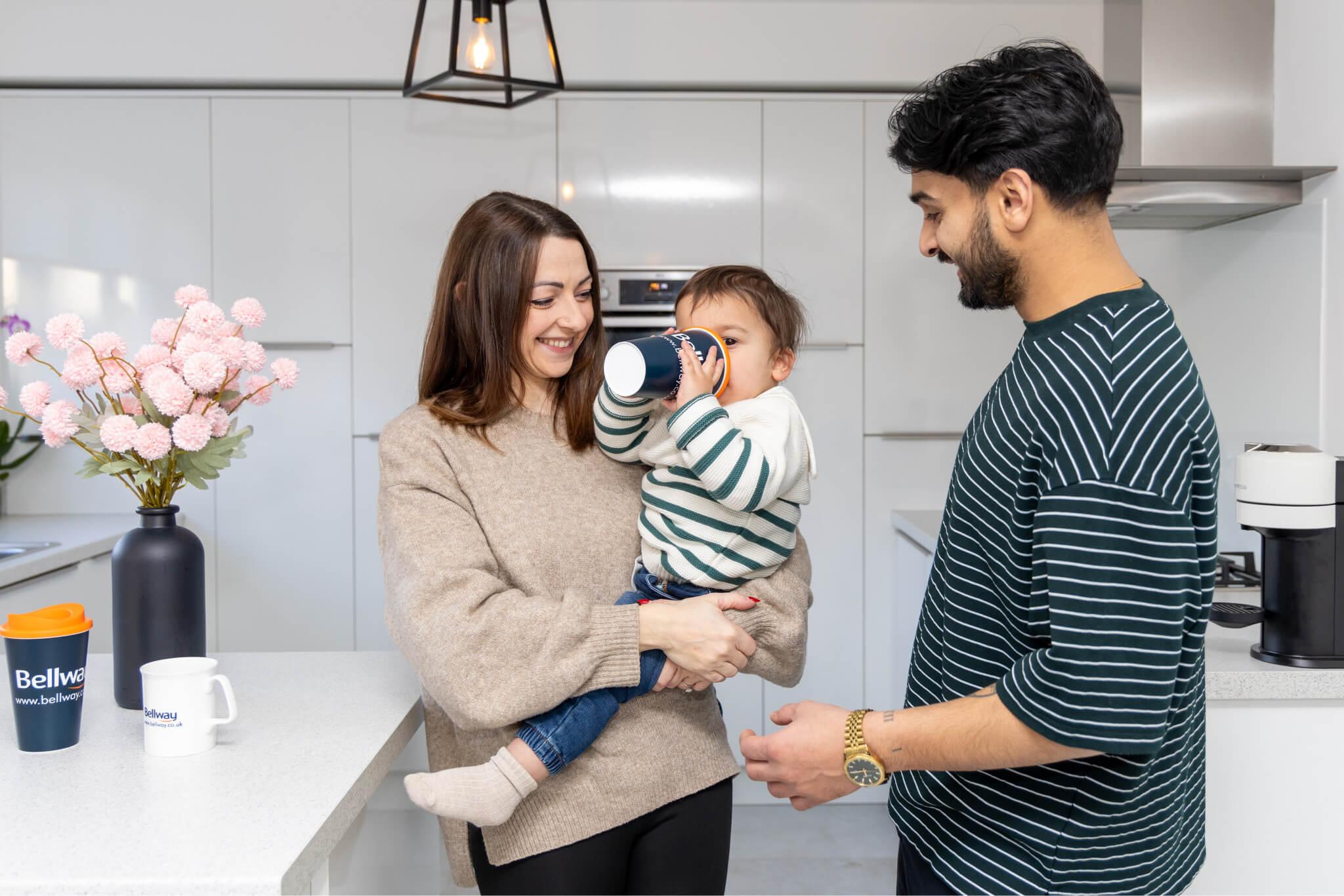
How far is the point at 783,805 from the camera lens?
10.0 feet

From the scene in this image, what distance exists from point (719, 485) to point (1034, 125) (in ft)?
1.65

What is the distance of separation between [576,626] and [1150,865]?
2.06 ft

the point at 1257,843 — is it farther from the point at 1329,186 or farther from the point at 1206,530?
the point at 1329,186

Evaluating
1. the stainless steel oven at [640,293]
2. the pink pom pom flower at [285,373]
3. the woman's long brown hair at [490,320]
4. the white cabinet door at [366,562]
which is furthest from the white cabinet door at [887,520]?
the pink pom pom flower at [285,373]

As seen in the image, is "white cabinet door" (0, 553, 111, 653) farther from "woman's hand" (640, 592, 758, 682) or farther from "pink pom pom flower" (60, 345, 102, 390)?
"woman's hand" (640, 592, 758, 682)

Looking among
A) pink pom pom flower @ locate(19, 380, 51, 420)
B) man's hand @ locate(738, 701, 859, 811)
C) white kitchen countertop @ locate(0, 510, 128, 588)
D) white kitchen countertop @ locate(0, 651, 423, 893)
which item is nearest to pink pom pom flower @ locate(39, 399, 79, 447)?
pink pom pom flower @ locate(19, 380, 51, 420)

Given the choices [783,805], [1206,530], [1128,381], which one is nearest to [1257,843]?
[1206,530]

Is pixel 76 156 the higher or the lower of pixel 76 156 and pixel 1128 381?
the higher

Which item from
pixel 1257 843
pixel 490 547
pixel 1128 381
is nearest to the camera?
pixel 1128 381

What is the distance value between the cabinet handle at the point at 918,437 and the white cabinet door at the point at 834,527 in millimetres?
82

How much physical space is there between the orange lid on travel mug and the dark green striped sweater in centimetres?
94

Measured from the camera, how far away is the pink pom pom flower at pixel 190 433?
46.8 inches

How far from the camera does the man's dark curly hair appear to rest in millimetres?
884

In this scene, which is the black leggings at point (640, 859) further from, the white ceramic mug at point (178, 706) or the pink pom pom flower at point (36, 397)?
the pink pom pom flower at point (36, 397)
